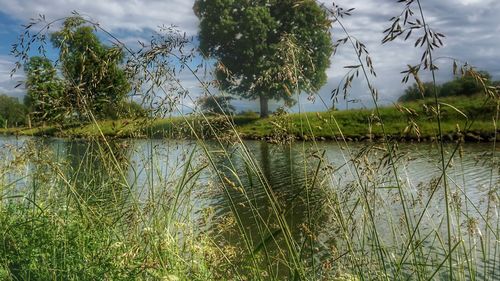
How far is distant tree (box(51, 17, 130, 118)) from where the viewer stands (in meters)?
4.05

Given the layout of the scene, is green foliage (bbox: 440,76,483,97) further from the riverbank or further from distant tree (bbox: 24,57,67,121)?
distant tree (bbox: 24,57,67,121)

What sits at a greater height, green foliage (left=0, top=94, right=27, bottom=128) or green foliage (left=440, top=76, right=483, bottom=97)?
green foliage (left=440, top=76, right=483, bottom=97)

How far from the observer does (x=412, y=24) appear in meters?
2.77

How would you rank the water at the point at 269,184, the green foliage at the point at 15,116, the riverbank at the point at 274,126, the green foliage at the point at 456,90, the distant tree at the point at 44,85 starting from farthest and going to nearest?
the green foliage at the point at 456,90
the green foliage at the point at 15,116
the distant tree at the point at 44,85
the water at the point at 269,184
the riverbank at the point at 274,126

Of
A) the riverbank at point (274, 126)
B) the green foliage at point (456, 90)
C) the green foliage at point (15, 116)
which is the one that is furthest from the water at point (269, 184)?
the green foliage at point (456, 90)

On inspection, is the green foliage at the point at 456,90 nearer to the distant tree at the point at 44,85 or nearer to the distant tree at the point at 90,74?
the distant tree at the point at 90,74

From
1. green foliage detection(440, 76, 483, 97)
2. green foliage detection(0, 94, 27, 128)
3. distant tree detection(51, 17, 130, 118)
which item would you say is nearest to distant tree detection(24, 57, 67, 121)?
distant tree detection(51, 17, 130, 118)

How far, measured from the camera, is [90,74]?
4781mm

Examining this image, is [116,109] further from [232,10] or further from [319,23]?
[232,10]

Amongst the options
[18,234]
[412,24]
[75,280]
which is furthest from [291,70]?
[18,234]

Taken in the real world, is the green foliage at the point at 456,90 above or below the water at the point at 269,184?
above

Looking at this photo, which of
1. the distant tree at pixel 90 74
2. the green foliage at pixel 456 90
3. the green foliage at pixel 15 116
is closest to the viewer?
the distant tree at pixel 90 74

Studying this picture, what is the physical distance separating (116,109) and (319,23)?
251 cm

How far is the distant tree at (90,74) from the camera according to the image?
4.05 m
